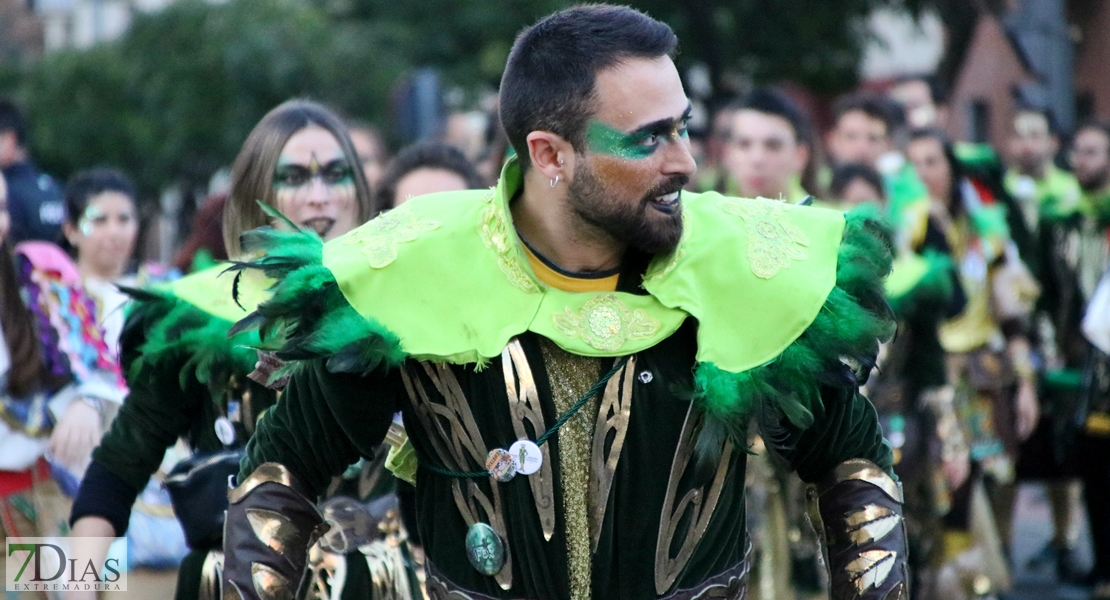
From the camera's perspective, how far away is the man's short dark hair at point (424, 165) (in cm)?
541

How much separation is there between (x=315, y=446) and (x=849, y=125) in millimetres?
5900

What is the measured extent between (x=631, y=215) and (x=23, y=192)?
21.4ft

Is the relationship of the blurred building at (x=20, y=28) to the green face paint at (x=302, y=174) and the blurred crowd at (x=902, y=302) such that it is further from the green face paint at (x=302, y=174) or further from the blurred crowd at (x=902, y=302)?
the green face paint at (x=302, y=174)

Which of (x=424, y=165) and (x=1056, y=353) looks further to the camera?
(x=1056, y=353)

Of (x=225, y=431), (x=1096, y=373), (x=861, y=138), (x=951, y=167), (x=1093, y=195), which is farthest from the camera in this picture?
(x=1093, y=195)

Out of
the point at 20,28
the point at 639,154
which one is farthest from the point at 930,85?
the point at 20,28

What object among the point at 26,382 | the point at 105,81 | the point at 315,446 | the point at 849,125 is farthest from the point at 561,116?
the point at 105,81

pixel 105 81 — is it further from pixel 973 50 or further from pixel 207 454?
pixel 207 454

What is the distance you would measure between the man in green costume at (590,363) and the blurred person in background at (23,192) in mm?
5480

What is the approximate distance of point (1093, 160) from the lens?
9266mm

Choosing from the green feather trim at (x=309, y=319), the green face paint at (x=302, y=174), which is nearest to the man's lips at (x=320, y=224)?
the green face paint at (x=302, y=174)

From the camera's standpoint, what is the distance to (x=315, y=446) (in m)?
3.03

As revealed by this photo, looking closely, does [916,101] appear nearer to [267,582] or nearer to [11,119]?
[11,119]

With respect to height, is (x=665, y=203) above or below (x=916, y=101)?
above
